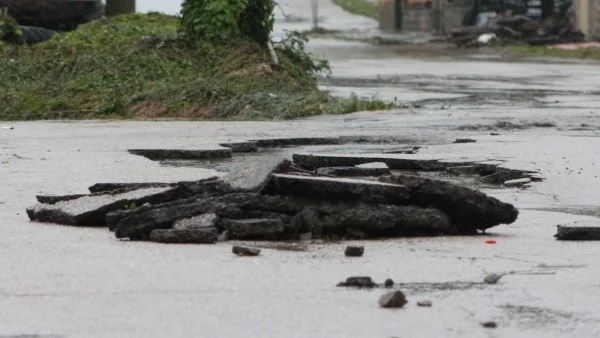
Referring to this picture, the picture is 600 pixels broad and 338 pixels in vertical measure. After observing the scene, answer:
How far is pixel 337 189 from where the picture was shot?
7.49 metres

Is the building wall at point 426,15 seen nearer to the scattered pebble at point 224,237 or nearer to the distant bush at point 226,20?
the distant bush at point 226,20

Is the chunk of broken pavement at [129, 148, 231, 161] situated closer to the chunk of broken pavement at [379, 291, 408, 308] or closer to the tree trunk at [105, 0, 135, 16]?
the chunk of broken pavement at [379, 291, 408, 308]

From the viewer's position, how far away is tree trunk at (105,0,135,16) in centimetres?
2694

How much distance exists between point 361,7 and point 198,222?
6097 cm

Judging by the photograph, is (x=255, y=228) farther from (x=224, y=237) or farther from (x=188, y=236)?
(x=188, y=236)

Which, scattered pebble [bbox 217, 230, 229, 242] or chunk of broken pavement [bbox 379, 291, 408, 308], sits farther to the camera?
scattered pebble [bbox 217, 230, 229, 242]

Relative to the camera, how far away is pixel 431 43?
148ft

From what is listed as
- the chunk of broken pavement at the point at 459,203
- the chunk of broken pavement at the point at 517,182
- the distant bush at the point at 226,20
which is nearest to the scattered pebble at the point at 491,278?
the chunk of broken pavement at the point at 459,203

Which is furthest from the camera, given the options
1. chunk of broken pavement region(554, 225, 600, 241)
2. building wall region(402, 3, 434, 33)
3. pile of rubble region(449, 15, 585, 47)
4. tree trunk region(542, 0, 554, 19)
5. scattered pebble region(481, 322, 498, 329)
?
building wall region(402, 3, 434, 33)

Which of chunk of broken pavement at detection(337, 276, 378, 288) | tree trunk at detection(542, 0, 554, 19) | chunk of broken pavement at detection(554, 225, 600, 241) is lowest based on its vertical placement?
tree trunk at detection(542, 0, 554, 19)

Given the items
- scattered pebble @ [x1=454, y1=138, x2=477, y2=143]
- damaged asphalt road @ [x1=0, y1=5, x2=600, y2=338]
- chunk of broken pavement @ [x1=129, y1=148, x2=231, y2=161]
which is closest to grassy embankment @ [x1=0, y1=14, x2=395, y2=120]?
scattered pebble @ [x1=454, y1=138, x2=477, y2=143]

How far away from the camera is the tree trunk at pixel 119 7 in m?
26.9

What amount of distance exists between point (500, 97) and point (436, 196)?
13.0 meters

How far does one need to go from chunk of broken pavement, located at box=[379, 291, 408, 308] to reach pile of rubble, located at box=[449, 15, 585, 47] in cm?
3521
